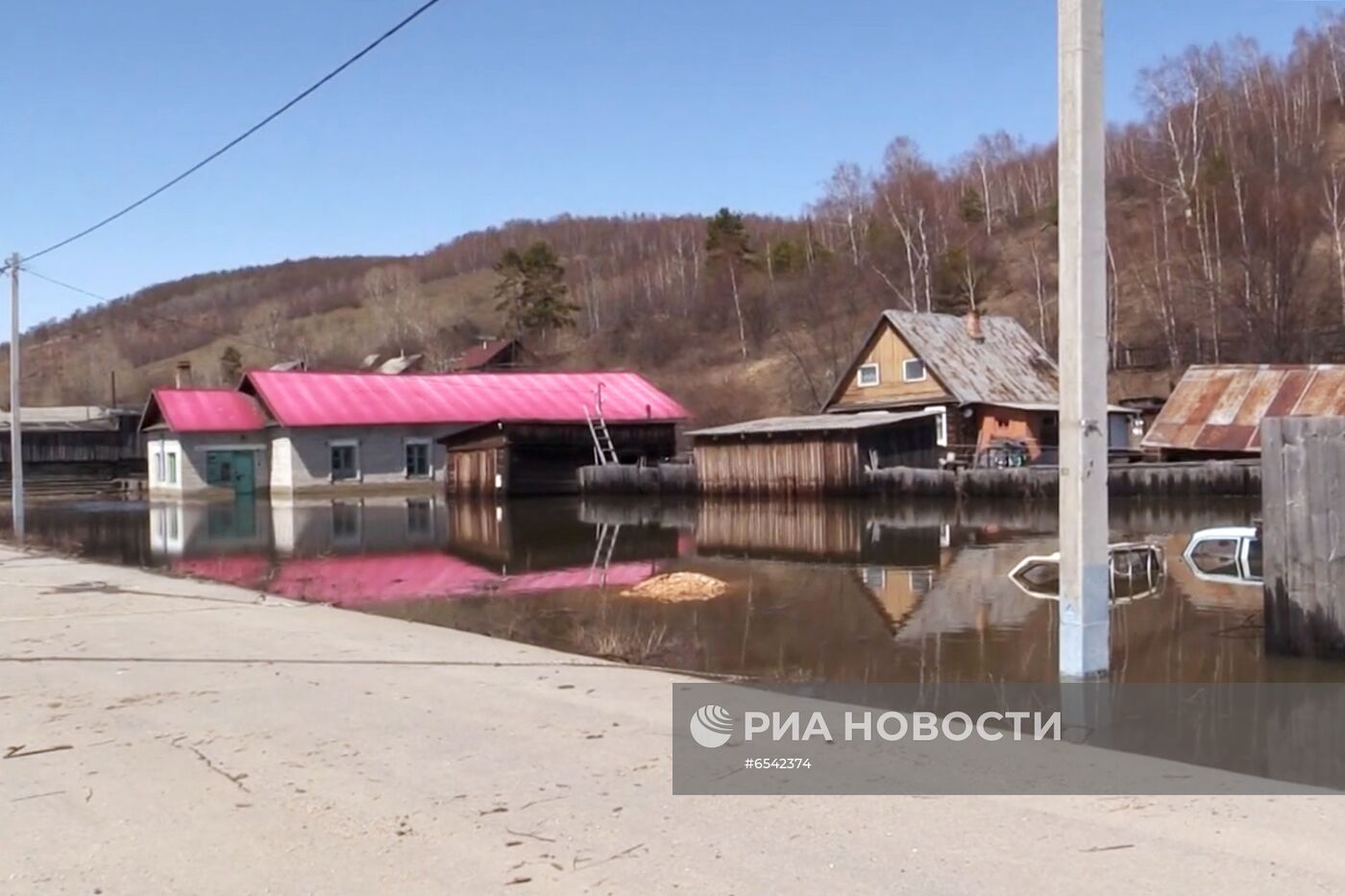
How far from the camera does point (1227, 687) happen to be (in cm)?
948

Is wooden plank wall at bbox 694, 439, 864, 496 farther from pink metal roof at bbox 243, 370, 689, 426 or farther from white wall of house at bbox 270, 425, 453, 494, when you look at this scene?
white wall of house at bbox 270, 425, 453, 494

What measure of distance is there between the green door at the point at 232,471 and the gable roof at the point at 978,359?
2493cm

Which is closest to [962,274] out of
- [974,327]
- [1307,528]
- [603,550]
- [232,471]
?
[974,327]

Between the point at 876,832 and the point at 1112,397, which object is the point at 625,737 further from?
the point at 1112,397

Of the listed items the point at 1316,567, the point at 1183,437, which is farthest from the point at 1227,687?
the point at 1183,437

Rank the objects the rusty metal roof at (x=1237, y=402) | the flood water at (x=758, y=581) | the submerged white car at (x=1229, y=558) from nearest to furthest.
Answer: the flood water at (x=758, y=581) → the submerged white car at (x=1229, y=558) → the rusty metal roof at (x=1237, y=402)

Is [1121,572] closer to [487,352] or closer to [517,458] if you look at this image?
[517,458]

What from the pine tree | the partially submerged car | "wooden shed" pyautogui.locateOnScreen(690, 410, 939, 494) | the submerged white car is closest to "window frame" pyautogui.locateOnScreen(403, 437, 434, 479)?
"wooden shed" pyautogui.locateOnScreen(690, 410, 939, 494)

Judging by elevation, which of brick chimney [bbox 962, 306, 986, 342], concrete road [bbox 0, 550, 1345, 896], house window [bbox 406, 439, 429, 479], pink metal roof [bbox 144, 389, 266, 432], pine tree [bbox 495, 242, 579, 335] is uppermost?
Answer: pine tree [bbox 495, 242, 579, 335]

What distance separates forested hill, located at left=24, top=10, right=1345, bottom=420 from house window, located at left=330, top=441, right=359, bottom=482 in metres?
26.3

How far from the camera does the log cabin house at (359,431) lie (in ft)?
161

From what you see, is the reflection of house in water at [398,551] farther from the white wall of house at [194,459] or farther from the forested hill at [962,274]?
the forested hill at [962,274]

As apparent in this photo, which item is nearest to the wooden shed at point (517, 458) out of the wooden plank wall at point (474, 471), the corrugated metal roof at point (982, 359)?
the wooden plank wall at point (474, 471)

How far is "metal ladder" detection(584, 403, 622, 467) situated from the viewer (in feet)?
159
